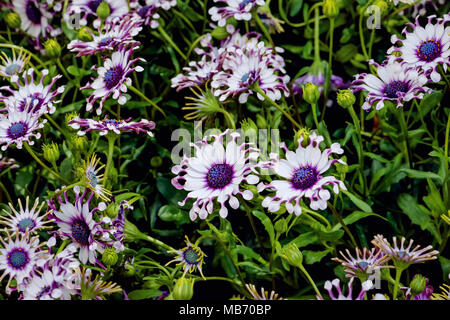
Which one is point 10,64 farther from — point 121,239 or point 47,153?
point 121,239

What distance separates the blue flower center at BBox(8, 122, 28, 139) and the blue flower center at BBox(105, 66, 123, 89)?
11 centimetres

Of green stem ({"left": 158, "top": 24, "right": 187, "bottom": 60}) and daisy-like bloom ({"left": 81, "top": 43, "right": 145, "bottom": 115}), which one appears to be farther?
green stem ({"left": 158, "top": 24, "right": 187, "bottom": 60})

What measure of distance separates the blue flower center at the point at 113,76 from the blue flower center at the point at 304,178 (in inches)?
10.0

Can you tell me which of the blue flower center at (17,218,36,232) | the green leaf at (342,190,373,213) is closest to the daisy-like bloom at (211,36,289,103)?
the green leaf at (342,190,373,213)

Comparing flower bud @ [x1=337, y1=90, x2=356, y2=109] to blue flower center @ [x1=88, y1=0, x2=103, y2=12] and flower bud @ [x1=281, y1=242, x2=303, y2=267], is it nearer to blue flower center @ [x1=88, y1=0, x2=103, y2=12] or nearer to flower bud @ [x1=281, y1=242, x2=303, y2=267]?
flower bud @ [x1=281, y1=242, x2=303, y2=267]

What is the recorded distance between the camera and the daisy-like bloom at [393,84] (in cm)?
57

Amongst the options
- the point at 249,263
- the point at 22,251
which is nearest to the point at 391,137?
the point at 249,263

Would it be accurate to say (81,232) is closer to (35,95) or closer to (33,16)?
(35,95)

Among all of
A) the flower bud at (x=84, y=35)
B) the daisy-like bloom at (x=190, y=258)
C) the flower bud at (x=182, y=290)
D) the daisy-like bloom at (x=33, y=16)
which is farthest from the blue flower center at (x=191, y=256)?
the daisy-like bloom at (x=33, y=16)

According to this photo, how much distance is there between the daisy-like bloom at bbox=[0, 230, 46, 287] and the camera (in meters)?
0.56

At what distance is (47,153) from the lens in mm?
625

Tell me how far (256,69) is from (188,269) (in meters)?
0.25

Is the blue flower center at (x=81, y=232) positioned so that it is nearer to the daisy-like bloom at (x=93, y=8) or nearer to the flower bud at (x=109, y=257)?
the flower bud at (x=109, y=257)

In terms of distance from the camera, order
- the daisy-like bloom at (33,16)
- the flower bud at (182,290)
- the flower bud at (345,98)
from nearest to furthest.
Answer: the flower bud at (182,290), the flower bud at (345,98), the daisy-like bloom at (33,16)
